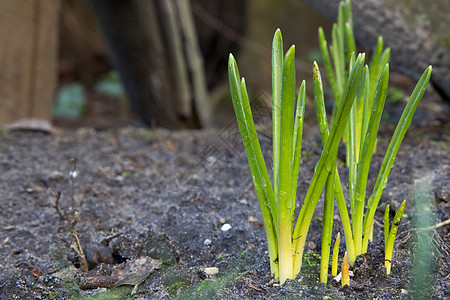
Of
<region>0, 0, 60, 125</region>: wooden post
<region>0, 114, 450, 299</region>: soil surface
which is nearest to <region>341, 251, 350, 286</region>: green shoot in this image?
A: <region>0, 114, 450, 299</region>: soil surface

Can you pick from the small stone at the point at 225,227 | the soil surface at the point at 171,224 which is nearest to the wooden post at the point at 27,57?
the soil surface at the point at 171,224

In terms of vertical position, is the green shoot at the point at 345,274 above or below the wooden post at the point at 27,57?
below

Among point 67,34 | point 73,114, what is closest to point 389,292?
point 73,114

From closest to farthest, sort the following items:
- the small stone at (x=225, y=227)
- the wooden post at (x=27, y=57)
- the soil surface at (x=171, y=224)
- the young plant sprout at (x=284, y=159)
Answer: the young plant sprout at (x=284, y=159)
the soil surface at (x=171, y=224)
the small stone at (x=225, y=227)
the wooden post at (x=27, y=57)

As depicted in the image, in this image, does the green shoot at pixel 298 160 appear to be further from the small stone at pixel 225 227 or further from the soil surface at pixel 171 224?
the small stone at pixel 225 227

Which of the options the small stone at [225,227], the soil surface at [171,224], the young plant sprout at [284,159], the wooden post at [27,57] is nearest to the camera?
the young plant sprout at [284,159]

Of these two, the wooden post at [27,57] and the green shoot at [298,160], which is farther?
the wooden post at [27,57]

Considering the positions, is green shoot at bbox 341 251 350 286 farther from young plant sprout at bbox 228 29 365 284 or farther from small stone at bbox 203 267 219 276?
small stone at bbox 203 267 219 276

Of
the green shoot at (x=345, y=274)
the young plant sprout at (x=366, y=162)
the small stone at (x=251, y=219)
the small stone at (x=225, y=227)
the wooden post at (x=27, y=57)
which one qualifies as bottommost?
the green shoot at (x=345, y=274)
